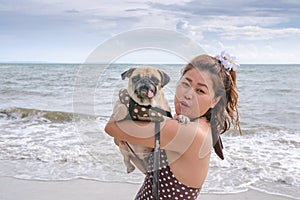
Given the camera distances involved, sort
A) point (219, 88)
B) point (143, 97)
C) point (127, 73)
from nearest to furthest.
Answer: point (143, 97)
point (127, 73)
point (219, 88)

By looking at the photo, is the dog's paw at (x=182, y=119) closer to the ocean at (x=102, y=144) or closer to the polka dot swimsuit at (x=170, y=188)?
the ocean at (x=102, y=144)

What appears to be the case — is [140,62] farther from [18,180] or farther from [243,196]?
[18,180]

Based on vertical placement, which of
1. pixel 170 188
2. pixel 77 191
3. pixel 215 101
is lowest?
pixel 77 191

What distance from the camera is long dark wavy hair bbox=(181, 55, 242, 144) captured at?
1635mm

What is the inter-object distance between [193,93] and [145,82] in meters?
0.22

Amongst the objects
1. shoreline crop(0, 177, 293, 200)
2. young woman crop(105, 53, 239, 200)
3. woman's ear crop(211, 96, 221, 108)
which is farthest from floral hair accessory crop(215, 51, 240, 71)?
shoreline crop(0, 177, 293, 200)

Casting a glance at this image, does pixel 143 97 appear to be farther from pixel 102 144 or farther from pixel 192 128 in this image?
pixel 102 144

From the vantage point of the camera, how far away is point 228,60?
1.77m

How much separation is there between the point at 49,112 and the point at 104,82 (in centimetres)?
776

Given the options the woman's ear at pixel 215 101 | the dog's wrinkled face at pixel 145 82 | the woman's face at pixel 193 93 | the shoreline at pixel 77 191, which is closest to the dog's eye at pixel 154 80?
the dog's wrinkled face at pixel 145 82

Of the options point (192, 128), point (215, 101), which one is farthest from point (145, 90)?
point (215, 101)

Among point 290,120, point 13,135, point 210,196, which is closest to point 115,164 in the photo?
point 210,196

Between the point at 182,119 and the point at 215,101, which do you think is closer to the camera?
the point at 182,119

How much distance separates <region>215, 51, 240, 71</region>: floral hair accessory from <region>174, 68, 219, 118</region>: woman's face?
14cm
